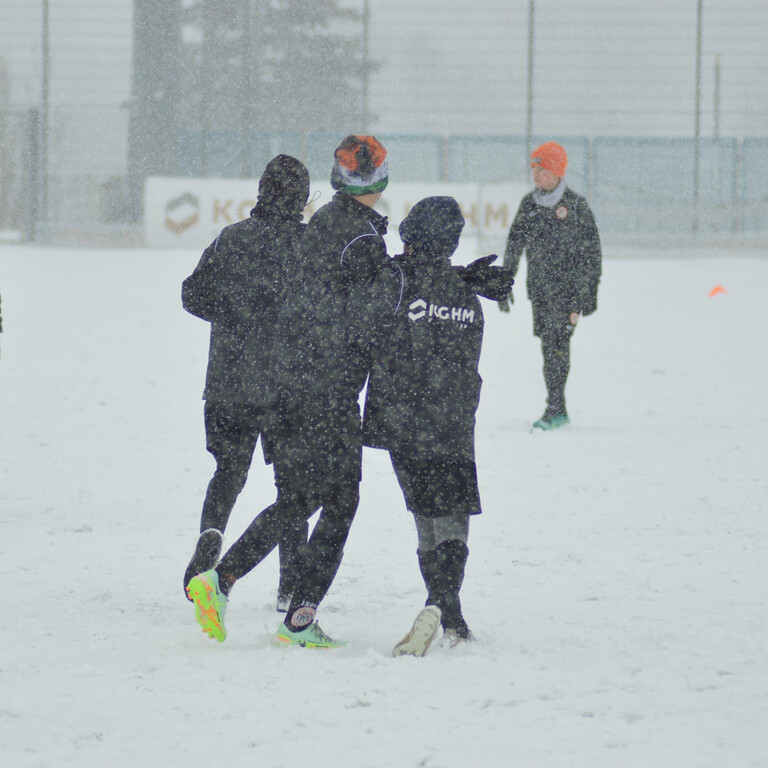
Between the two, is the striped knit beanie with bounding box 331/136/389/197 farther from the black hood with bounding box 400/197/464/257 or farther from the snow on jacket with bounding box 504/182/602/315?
the snow on jacket with bounding box 504/182/602/315

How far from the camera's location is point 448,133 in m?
24.0

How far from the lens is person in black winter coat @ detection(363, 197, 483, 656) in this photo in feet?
12.2

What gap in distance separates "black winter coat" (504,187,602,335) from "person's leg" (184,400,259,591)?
4.13 m

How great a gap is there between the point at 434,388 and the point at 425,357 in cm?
9

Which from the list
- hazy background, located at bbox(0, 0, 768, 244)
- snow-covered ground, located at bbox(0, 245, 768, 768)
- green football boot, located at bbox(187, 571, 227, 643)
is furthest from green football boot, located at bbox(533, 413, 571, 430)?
hazy background, located at bbox(0, 0, 768, 244)

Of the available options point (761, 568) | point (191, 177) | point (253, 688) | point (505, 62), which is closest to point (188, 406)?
point (761, 568)

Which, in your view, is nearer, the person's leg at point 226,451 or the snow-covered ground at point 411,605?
the snow-covered ground at point 411,605

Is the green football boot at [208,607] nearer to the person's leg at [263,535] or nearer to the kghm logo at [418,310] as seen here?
the person's leg at [263,535]

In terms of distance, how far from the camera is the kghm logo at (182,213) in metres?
22.7

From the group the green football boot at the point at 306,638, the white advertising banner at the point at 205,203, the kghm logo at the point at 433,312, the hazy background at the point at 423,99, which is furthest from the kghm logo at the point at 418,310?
the hazy background at the point at 423,99

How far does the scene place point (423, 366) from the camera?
3.72 m

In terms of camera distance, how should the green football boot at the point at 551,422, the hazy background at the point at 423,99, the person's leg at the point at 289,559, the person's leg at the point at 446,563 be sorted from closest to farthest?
the person's leg at the point at 446,563
the person's leg at the point at 289,559
the green football boot at the point at 551,422
the hazy background at the point at 423,99

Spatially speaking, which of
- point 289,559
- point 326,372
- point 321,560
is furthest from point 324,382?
point 289,559

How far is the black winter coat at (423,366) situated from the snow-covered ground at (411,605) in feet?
2.04
